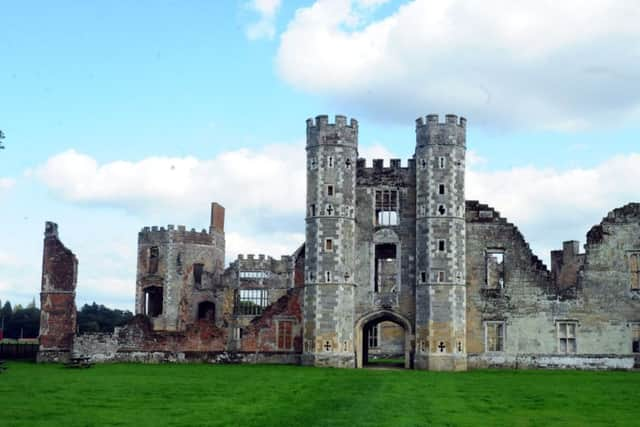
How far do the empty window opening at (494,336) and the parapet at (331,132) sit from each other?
39.7 ft

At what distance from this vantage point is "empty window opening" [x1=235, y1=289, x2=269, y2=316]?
6962 centimetres

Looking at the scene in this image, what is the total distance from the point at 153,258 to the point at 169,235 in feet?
7.68

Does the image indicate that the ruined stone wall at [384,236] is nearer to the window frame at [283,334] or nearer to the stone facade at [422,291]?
the stone facade at [422,291]

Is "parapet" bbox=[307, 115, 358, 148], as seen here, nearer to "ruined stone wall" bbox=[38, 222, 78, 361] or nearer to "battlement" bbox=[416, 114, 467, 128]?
"battlement" bbox=[416, 114, 467, 128]

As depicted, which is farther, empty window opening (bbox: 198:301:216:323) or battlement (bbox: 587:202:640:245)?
empty window opening (bbox: 198:301:216:323)

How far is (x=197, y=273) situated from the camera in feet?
230

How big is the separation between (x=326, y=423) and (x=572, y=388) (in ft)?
48.6

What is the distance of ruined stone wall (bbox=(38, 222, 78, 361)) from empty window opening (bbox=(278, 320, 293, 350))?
11427 mm

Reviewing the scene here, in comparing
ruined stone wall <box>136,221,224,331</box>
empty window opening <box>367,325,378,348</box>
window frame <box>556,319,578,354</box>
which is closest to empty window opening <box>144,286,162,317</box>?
ruined stone wall <box>136,221,224,331</box>

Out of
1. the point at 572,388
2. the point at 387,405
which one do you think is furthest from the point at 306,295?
→ the point at 387,405

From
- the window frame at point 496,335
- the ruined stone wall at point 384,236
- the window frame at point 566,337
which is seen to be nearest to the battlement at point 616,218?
the window frame at point 566,337

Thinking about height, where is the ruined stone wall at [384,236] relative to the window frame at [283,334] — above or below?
above

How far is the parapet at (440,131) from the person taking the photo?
4600 cm

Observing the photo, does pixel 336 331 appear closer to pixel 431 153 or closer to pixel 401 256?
pixel 401 256
